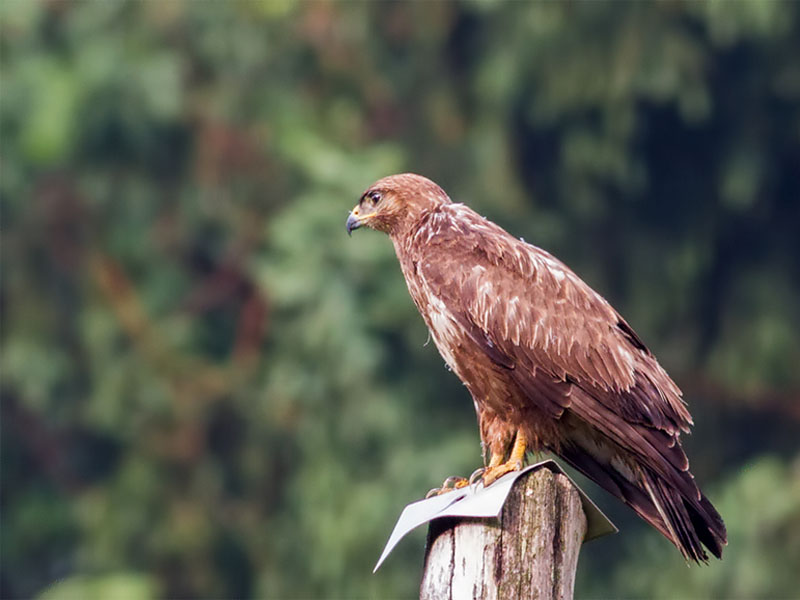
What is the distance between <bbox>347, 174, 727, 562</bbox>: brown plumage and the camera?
572 cm

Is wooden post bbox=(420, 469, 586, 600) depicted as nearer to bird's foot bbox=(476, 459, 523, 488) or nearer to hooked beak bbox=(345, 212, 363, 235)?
bird's foot bbox=(476, 459, 523, 488)

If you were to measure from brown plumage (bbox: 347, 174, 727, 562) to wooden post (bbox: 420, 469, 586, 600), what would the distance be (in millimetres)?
709

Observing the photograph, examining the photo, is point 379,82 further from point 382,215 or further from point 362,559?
point 382,215

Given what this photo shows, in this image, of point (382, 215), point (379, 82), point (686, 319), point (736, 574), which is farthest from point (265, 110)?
point (382, 215)

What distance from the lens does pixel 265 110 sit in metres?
17.2

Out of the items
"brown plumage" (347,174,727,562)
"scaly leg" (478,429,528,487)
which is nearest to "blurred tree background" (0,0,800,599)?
"brown plumage" (347,174,727,562)

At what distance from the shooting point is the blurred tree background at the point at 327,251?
15.5 meters

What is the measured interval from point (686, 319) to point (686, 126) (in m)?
2.03

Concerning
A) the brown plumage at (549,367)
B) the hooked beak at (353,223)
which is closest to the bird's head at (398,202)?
the hooked beak at (353,223)

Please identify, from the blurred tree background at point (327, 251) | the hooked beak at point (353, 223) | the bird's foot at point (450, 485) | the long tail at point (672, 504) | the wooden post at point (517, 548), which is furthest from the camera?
the blurred tree background at point (327, 251)

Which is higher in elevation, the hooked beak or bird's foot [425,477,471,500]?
the hooked beak

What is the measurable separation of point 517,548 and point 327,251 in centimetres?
1008

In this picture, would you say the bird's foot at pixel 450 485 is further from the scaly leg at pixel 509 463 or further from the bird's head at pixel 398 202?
the bird's head at pixel 398 202

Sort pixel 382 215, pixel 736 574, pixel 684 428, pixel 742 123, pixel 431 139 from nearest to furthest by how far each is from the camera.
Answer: pixel 684 428 < pixel 382 215 < pixel 736 574 < pixel 742 123 < pixel 431 139
